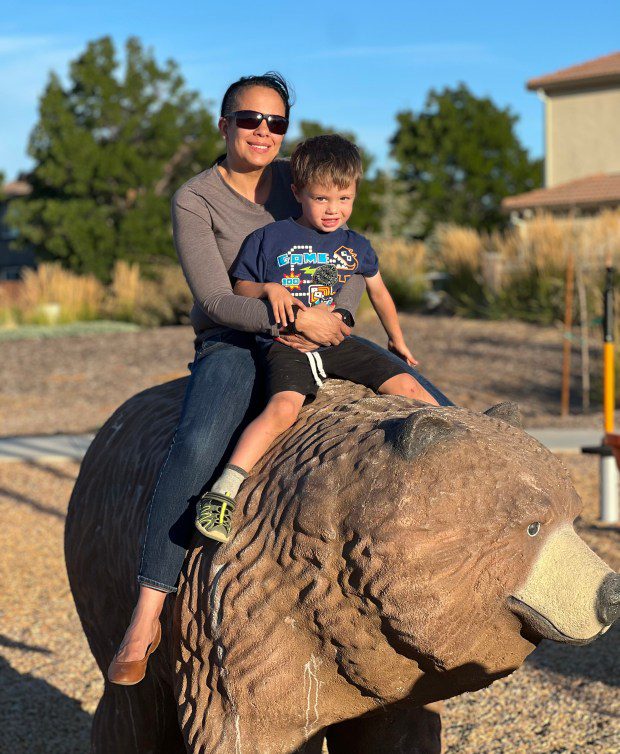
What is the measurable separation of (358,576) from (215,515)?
1.40ft

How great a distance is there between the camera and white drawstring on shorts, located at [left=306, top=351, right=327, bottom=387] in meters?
2.85

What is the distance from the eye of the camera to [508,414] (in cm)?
270

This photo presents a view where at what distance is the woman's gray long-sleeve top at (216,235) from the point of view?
2992mm

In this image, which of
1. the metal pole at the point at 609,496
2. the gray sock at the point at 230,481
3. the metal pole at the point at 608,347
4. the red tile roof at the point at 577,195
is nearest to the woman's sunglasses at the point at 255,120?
the gray sock at the point at 230,481

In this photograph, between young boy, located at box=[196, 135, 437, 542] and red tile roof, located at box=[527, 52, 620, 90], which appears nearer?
young boy, located at box=[196, 135, 437, 542]

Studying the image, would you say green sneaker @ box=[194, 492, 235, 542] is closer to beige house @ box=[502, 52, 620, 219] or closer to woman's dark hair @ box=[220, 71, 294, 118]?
woman's dark hair @ box=[220, 71, 294, 118]

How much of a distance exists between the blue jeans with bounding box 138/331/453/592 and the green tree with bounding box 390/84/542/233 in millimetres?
31916

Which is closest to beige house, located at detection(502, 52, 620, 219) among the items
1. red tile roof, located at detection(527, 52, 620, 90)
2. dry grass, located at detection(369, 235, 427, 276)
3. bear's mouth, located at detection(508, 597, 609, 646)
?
red tile roof, located at detection(527, 52, 620, 90)

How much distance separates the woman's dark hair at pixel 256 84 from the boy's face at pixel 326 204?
39cm

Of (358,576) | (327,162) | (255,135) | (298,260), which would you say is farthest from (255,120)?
(358,576)

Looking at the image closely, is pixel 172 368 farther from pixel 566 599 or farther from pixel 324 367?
pixel 566 599

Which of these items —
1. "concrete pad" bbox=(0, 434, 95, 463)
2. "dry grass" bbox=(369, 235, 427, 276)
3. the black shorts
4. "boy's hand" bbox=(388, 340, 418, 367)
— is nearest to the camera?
the black shorts

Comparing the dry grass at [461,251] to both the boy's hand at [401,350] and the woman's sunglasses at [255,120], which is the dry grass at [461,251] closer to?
the boy's hand at [401,350]

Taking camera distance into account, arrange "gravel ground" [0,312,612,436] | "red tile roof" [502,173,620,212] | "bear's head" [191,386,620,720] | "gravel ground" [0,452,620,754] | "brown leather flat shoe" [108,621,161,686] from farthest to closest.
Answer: "red tile roof" [502,173,620,212] < "gravel ground" [0,312,612,436] < "gravel ground" [0,452,620,754] < "brown leather flat shoe" [108,621,161,686] < "bear's head" [191,386,620,720]
